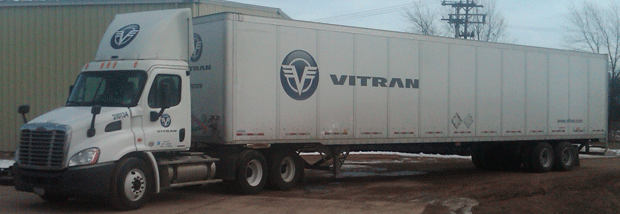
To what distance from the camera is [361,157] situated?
89.1ft

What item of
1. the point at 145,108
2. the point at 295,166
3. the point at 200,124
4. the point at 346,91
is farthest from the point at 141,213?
the point at 346,91

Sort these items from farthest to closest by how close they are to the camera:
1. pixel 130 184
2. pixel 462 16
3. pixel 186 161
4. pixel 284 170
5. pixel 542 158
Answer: pixel 462 16, pixel 542 158, pixel 284 170, pixel 186 161, pixel 130 184

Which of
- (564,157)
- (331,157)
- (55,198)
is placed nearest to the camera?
(55,198)

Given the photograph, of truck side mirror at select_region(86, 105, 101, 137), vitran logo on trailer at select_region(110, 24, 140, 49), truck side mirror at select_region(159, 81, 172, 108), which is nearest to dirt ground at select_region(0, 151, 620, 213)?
truck side mirror at select_region(86, 105, 101, 137)

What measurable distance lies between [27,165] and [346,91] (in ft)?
22.9

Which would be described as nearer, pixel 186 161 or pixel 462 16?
pixel 186 161

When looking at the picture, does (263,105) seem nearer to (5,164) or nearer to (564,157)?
(5,164)

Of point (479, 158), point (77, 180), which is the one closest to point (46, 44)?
point (77, 180)


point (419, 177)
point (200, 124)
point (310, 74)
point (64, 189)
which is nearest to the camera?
point (64, 189)

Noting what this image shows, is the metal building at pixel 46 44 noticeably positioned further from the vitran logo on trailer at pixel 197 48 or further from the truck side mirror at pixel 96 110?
the truck side mirror at pixel 96 110

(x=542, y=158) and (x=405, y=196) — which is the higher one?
(x=542, y=158)

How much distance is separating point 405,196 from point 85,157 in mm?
6574

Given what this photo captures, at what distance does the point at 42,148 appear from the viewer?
1103 cm

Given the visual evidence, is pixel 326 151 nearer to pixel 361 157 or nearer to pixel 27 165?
pixel 27 165
